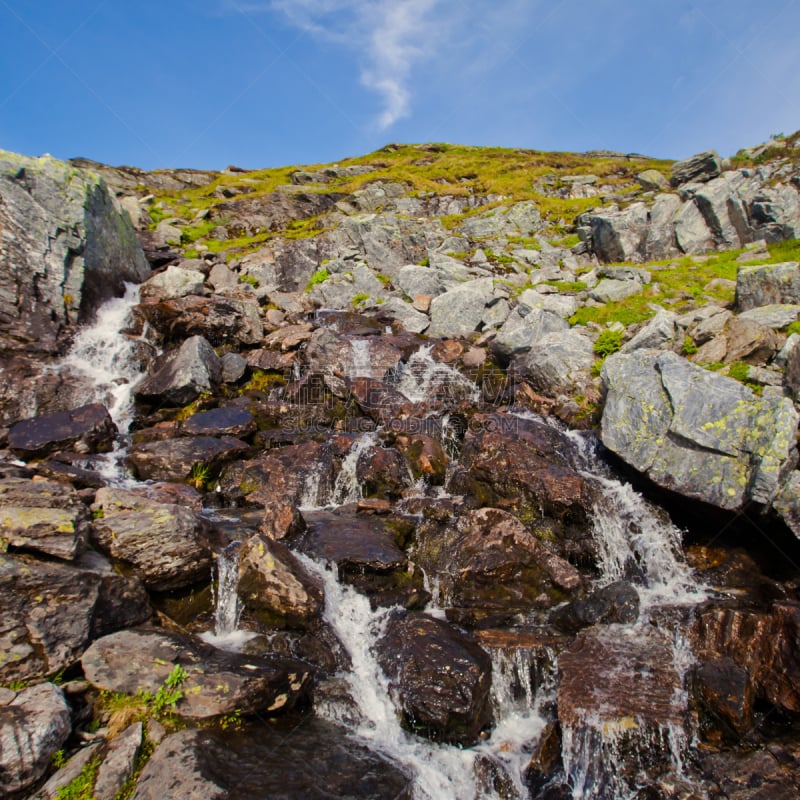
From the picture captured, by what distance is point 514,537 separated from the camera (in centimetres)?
1030

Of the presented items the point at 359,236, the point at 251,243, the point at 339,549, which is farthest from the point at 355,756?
the point at 251,243

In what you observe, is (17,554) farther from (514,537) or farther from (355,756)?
(514,537)

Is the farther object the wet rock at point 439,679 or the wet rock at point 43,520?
the wet rock at point 43,520

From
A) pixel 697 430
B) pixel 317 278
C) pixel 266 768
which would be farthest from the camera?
pixel 317 278

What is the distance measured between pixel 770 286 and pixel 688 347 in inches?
153

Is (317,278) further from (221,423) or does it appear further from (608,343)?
(608,343)

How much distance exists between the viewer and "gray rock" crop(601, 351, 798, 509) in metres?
9.83

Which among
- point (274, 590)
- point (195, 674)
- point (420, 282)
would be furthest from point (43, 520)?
point (420, 282)

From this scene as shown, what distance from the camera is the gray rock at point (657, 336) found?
647 inches

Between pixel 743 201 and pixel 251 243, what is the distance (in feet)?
107

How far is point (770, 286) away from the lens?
16.4 metres

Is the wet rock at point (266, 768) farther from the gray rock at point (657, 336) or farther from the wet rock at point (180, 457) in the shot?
the gray rock at point (657, 336)

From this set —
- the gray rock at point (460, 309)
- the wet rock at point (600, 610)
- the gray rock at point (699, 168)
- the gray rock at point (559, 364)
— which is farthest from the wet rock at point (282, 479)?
the gray rock at point (699, 168)

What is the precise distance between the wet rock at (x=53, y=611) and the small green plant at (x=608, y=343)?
1688 cm
